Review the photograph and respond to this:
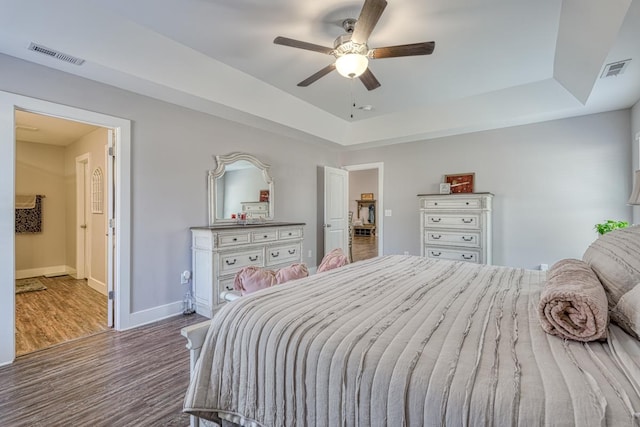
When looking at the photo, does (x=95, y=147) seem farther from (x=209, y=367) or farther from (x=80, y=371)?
(x=209, y=367)

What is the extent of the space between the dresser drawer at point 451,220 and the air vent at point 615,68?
206 cm

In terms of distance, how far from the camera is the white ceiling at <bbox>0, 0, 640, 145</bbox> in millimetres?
2309

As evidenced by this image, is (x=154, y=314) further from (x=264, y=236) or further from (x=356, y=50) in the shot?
(x=356, y=50)

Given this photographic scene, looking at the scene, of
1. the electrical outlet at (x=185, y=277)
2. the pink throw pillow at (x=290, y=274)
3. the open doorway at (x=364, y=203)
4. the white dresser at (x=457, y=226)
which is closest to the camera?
the pink throw pillow at (x=290, y=274)

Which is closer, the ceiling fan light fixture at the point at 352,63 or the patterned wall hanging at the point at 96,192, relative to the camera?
the ceiling fan light fixture at the point at 352,63

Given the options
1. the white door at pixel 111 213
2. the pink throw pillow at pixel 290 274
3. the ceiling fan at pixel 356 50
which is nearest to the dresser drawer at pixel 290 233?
the white door at pixel 111 213

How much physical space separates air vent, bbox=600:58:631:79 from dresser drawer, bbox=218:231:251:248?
389 cm

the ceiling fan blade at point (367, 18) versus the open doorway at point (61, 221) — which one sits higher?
the ceiling fan blade at point (367, 18)

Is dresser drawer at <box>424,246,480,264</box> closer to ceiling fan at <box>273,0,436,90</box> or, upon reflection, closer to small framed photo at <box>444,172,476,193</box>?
small framed photo at <box>444,172,476,193</box>

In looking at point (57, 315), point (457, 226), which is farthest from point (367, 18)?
point (57, 315)

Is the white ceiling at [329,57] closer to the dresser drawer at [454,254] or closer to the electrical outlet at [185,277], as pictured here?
the dresser drawer at [454,254]

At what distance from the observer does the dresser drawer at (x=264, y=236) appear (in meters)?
3.83

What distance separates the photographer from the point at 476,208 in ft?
13.9

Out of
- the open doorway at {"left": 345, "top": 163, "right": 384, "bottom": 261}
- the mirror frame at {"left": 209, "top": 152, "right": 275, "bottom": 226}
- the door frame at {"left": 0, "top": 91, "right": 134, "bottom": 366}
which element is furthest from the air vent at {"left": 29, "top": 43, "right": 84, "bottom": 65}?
the open doorway at {"left": 345, "top": 163, "right": 384, "bottom": 261}
